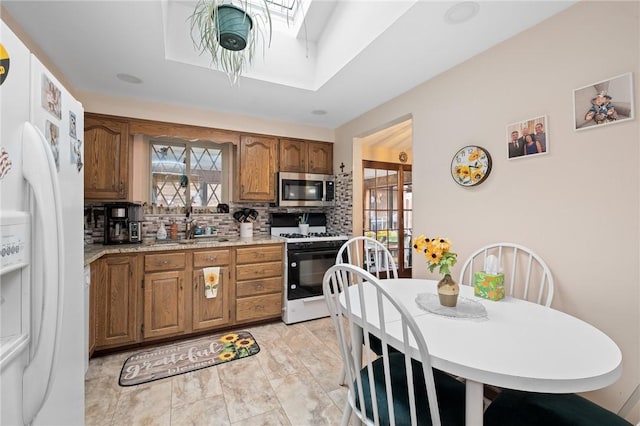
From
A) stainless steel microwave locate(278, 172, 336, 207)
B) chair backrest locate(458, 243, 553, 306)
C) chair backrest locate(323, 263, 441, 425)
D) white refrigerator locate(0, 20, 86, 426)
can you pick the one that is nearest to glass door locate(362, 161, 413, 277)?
stainless steel microwave locate(278, 172, 336, 207)

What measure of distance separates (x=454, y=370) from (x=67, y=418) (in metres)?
1.37

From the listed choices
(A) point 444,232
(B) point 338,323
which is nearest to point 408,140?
(A) point 444,232

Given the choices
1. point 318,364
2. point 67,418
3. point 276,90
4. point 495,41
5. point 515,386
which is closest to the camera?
point 515,386

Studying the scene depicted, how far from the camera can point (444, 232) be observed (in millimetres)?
2207

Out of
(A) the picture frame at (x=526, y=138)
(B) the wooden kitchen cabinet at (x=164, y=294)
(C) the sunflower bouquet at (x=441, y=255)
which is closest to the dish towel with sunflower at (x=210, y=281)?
(B) the wooden kitchen cabinet at (x=164, y=294)

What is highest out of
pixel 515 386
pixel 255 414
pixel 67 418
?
pixel 515 386

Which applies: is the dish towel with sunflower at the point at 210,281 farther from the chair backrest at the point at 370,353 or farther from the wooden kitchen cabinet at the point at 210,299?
the chair backrest at the point at 370,353

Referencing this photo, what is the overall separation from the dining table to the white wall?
36cm

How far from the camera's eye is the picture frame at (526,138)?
1.59m

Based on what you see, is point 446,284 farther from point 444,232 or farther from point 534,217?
point 444,232

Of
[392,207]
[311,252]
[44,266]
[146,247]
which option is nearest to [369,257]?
[311,252]

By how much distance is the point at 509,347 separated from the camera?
0.96 metres

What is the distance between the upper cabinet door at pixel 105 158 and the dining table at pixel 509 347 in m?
2.55

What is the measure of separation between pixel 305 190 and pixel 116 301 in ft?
7.17
